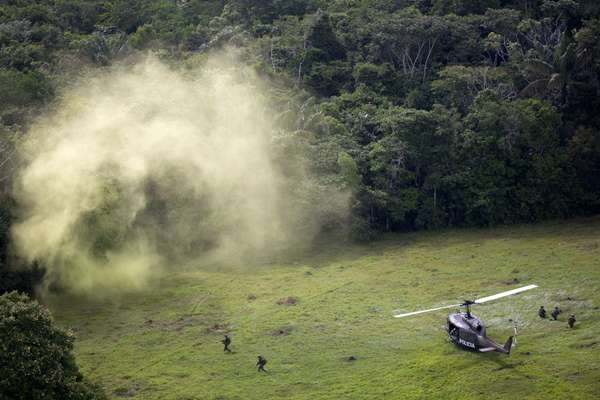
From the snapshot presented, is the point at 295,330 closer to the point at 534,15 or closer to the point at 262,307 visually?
the point at 262,307

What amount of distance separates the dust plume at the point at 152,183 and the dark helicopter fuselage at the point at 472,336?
19098 mm

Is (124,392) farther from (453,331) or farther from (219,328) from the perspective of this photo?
(453,331)

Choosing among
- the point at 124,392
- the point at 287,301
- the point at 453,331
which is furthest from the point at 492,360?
the point at 124,392

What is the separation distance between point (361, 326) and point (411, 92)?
28857 mm

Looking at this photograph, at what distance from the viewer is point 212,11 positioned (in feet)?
257

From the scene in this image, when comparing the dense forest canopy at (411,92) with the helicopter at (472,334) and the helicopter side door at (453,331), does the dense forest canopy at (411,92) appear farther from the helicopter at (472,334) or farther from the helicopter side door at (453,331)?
the helicopter at (472,334)

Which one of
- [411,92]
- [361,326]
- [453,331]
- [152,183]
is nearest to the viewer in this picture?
[453,331]

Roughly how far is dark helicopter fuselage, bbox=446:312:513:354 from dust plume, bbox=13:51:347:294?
62.7ft

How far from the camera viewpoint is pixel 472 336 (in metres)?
29.8

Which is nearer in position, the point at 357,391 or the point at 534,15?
the point at 357,391

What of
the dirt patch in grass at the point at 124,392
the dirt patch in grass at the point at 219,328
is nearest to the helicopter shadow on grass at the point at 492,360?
the dirt patch in grass at the point at 219,328

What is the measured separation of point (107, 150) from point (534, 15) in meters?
39.2

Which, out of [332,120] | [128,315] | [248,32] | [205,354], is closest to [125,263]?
[128,315]

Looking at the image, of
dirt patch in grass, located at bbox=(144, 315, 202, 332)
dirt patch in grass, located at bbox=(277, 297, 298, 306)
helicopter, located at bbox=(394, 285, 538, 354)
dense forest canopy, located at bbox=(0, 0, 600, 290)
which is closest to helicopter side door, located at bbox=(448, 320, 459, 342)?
helicopter, located at bbox=(394, 285, 538, 354)
